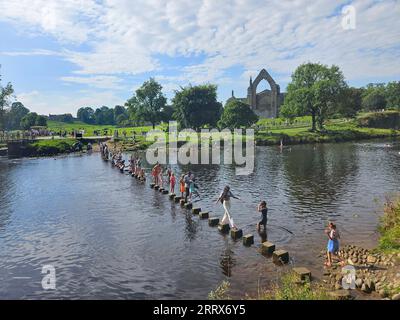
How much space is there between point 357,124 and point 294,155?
63.9m

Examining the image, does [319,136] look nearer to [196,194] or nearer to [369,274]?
[196,194]

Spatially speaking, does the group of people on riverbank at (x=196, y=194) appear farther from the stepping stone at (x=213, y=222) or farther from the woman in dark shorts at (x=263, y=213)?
the stepping stone at (x=213, y=222)

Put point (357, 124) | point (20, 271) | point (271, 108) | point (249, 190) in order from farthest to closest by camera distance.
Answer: point (271, 108) < point (357, 124) < point (249, 190) < point (20, 271)

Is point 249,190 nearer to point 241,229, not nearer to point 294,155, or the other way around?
point 241,229

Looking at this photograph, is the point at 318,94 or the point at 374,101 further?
the point at 374,101

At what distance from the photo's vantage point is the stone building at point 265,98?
160 meters

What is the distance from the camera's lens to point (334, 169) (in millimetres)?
45656

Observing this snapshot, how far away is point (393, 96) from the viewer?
148 m

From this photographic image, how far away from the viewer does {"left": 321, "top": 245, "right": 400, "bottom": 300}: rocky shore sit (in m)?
13.2

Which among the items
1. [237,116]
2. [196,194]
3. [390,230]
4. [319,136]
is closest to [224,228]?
[390,230]

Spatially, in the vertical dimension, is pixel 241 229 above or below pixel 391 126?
below

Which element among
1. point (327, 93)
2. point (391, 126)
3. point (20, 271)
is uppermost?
point (327, 93)

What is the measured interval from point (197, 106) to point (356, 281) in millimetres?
87541

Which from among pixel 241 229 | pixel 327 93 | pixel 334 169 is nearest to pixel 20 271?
pixel 241 229
